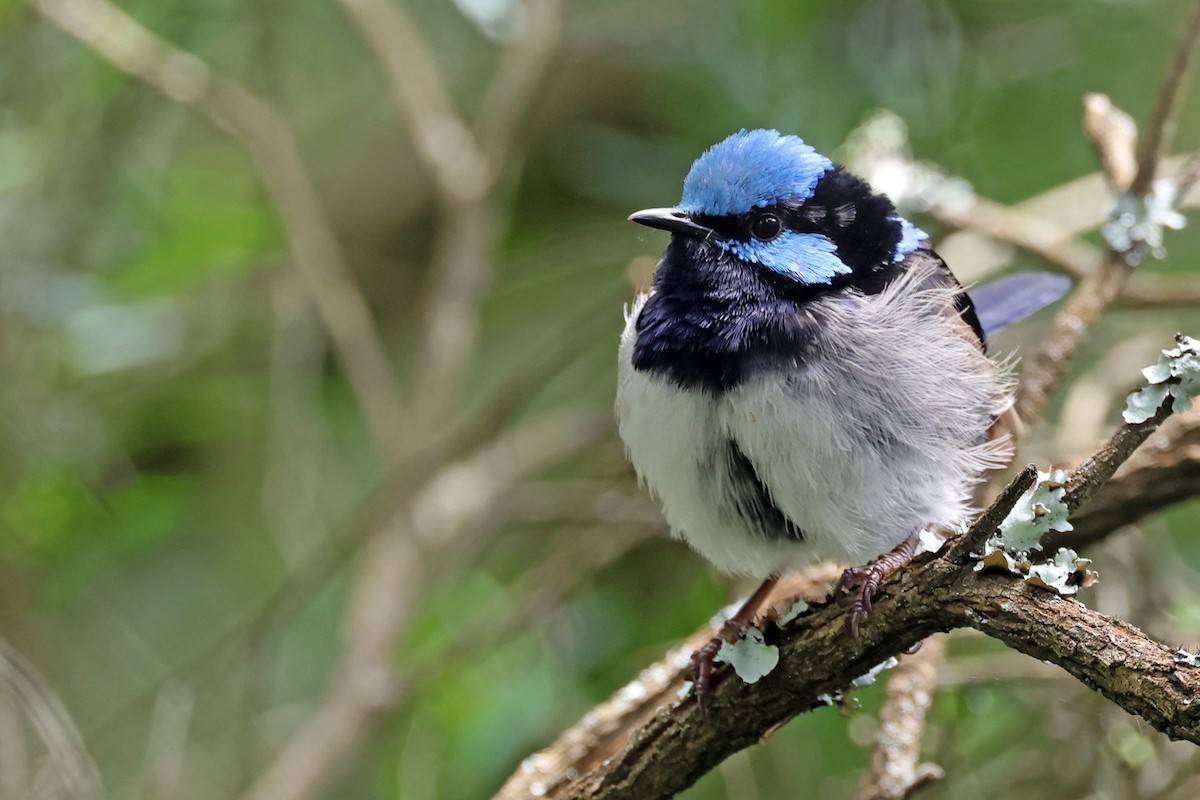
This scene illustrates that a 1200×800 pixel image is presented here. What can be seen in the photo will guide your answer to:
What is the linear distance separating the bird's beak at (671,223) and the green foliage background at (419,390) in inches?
49.8

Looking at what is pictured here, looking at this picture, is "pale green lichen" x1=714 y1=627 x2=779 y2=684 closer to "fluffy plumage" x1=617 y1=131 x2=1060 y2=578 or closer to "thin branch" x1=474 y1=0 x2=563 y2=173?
"fluffy plumage" x1=617 y1=131 x2=1060 y2=578

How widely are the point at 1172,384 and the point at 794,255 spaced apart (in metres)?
1.09

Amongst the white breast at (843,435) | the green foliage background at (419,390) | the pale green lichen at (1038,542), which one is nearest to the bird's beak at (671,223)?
the white breast at (843,435)

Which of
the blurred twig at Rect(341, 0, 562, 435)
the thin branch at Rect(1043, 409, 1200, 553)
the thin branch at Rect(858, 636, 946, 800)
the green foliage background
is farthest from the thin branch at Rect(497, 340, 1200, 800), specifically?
the blurred twig at Rect(341, 0, 562, 435)

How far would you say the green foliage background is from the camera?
336 centimetres

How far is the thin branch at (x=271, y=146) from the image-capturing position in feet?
12.5

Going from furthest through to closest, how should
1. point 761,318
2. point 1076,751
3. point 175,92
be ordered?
point 175,92, point 1076,751, point 761,318

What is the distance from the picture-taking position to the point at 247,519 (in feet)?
17.9

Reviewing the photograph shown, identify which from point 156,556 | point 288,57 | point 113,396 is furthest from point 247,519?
point 288,57

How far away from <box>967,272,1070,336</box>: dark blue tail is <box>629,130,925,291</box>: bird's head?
0.60 metres

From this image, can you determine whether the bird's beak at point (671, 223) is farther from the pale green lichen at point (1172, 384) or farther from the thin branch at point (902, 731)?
the pale green lichen at point (1172, 384)

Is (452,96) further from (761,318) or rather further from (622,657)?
(761,318)

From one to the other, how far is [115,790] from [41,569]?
4.47ft

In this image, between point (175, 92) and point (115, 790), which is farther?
point (115, 790)
